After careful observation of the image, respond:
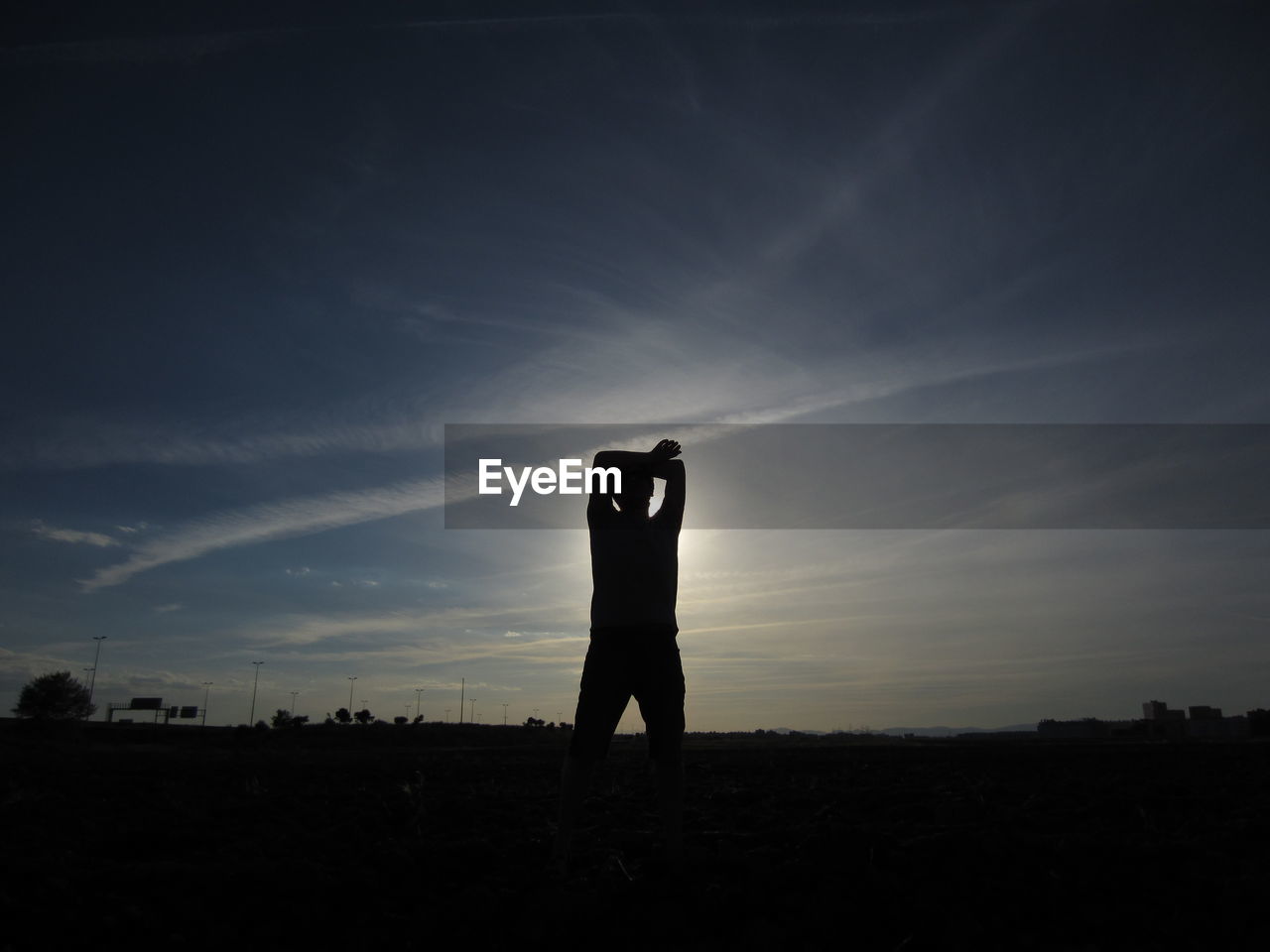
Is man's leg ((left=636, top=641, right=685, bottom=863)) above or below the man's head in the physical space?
below

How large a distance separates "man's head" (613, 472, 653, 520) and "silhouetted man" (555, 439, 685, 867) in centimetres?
8

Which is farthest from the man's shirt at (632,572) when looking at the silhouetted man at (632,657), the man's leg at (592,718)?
the man's leg at (592,718)

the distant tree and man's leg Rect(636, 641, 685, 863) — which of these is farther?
the distant tree

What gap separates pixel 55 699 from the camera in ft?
250

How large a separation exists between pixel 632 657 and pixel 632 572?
1.79ft

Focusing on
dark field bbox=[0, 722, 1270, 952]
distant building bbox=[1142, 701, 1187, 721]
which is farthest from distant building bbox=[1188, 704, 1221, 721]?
dark field bbox=[0, 722, 1270, 952]

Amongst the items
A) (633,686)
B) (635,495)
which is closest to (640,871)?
(633,686)

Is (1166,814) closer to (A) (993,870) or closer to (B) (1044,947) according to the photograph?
(A) (993,870)

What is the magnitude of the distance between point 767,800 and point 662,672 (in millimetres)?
4103

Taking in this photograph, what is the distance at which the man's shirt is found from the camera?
5008mm

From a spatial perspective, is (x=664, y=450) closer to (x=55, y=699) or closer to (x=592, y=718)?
(x=592, y=718)

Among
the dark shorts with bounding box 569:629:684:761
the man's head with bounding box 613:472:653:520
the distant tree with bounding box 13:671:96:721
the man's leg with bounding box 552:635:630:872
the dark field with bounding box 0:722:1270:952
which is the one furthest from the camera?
the distant tree with bounding box 13:671:96:721

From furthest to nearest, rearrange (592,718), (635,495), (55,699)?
(55,699) < (635,495) < (592,718)

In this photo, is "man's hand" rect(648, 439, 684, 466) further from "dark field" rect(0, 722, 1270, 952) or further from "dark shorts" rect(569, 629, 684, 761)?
"dark field" rect(0, 722, 1270, 952)
